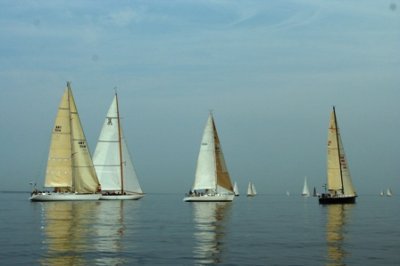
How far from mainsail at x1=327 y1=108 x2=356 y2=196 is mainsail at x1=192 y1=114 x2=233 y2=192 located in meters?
14.0

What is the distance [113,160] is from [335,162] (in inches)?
1232

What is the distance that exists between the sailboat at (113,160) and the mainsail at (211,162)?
11637mm

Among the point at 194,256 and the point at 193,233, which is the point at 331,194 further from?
the point at 194,256

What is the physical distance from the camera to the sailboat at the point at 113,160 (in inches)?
3726

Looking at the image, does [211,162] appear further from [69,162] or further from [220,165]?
[69,162]


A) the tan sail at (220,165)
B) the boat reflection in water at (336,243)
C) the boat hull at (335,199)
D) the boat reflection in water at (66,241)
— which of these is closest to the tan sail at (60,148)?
the tan sail at (220,165)

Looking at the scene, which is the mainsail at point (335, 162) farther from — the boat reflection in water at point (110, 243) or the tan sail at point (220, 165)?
the boat reflection in water at point (110, 243)

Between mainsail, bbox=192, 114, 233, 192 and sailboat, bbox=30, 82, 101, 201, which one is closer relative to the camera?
sailboat, bbox=30, 82, 101, 201

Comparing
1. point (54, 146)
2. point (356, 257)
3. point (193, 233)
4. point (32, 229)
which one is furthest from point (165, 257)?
point (54, 146)

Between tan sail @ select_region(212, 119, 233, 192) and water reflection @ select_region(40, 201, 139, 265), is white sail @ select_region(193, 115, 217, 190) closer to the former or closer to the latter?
tan sail @ select_region(212, 119, 233, 192)

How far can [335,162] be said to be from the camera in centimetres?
9050

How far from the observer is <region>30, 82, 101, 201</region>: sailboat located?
89000 millimetres

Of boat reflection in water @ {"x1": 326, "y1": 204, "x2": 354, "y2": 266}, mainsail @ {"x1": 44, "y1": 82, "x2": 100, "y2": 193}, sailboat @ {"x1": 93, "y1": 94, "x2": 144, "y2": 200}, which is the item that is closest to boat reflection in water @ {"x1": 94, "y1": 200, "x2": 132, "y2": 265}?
boat reflection in water @ {"x1": 326, "y1": 204, "x2": 354, "y2": 266}

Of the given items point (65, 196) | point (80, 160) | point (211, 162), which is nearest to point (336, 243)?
point (211, 162)
